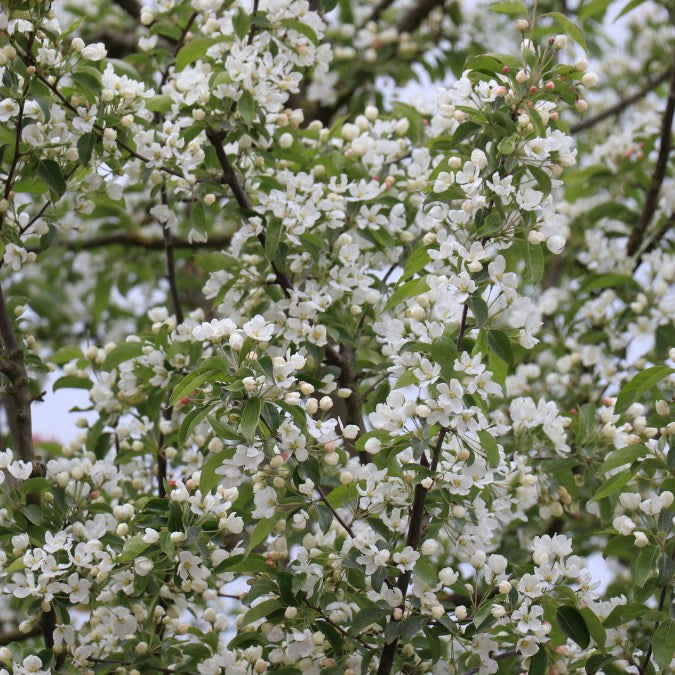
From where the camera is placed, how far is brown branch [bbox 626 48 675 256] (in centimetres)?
436

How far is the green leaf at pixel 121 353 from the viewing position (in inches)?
127

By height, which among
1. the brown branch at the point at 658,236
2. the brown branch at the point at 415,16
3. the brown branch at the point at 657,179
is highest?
the brown branch at the point at 415,16

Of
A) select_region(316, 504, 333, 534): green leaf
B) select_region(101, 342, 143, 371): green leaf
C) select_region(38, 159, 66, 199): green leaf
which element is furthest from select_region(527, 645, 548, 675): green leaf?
select_region(38, 159, 66, 199): green leaf

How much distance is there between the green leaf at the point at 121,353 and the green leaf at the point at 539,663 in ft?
4.99

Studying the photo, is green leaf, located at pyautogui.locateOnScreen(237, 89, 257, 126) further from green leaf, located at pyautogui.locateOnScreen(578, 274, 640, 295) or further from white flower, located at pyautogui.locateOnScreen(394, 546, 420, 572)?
green leaf, located at pyautogui.locateOnScreen(578, 274, 640, 295)

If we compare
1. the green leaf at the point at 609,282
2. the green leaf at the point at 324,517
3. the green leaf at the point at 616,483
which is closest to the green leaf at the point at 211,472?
the green leaf at the point at 324,517

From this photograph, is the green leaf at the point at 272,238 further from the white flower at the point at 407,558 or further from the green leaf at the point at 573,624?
the green leaf at the point at 573,624

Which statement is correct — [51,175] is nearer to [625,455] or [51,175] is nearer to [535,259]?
[535,259]

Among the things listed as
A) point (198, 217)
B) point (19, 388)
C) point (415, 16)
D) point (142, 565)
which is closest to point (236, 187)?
point (198, 217)

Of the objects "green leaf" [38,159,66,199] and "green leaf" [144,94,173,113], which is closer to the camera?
"green leaf" [38,159,66,199]

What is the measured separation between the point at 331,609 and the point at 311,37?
1.67 metres

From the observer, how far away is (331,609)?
2.61 metres

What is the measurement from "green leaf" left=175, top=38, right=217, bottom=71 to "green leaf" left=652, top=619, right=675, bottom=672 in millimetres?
2044

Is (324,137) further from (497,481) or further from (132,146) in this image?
(497,481)
